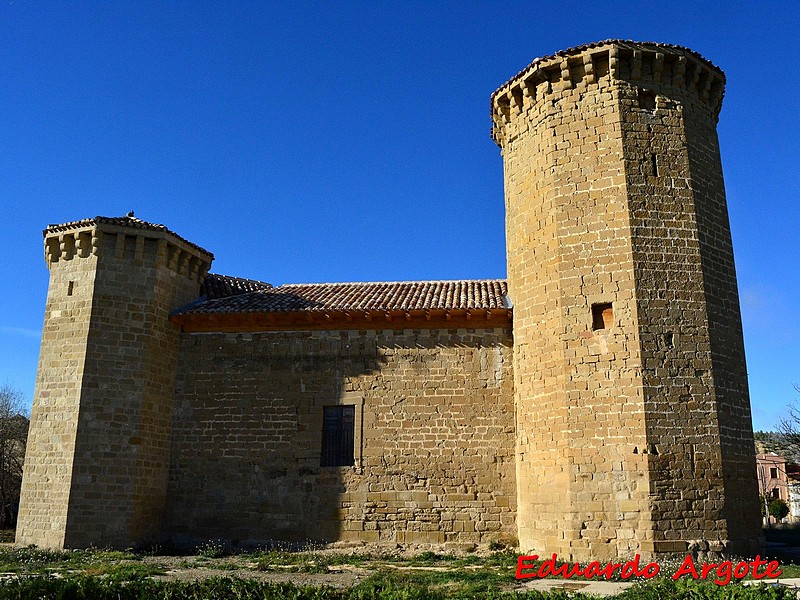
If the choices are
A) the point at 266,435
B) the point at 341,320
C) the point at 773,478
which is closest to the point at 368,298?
the point at 341,320

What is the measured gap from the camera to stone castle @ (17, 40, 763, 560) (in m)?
11.5

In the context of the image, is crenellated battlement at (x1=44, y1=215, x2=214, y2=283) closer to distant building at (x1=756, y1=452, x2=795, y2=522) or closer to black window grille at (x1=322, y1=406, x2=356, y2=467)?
black window grille at (x1=322, y1=406, x2=356, y2=467)

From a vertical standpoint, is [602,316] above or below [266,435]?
above

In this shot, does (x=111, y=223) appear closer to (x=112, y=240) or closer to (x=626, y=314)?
(x=112, y=240)

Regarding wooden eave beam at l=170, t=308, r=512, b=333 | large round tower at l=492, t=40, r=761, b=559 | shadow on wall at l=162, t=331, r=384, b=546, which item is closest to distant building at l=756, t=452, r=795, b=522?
large round tower at l=492, t=40, r=761, b=559

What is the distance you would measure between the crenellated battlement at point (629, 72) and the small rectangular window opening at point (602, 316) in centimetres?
425

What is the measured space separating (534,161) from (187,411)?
9.55 m

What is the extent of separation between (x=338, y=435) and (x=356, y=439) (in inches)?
19.5

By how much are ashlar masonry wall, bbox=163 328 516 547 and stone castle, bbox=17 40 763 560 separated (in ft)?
0.15

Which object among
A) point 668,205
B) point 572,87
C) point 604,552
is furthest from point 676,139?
point 604,552

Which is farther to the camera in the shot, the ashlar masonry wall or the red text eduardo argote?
the ashlar masonry wall

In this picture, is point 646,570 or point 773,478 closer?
point 646,570

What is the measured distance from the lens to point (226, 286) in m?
17.6

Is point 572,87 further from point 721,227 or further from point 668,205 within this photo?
point 721,227
